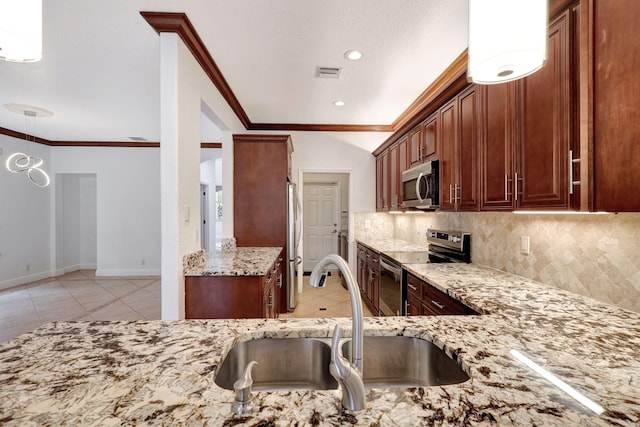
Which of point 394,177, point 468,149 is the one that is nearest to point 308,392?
point 468,149

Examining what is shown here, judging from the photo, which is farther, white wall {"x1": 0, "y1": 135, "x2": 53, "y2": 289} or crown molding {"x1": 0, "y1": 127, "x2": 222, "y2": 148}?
crown molding {"x1": 0, "y1": 127, "x2": 222, "y2": 148}

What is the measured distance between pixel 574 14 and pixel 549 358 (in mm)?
1491

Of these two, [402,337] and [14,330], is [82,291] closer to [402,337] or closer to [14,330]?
[14,330]

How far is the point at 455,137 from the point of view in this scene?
94.0 inches

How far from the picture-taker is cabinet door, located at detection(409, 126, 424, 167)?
3.13 m

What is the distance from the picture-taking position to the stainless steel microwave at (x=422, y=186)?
269 cm

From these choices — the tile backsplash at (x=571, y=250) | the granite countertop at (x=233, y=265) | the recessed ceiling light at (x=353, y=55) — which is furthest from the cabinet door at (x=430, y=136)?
the granite countertop at (x=233, y=265)

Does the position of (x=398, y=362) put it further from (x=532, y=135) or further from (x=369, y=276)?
(x=369, y=276)

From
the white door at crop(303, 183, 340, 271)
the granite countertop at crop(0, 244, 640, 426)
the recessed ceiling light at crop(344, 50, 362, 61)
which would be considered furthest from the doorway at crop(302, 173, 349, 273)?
the granite countertop at crop(0, 244, 640, 426)

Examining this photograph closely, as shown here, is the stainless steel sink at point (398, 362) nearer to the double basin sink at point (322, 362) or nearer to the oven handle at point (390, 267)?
the double basin sink at point (322, 362)

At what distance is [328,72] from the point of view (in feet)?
9.43

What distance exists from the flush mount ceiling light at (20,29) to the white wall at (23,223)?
5.81 meters

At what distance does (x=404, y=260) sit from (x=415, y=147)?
1312 mm

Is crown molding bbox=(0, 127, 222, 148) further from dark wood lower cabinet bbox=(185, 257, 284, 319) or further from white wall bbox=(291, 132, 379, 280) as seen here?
dark wood lower cabinet bbox=(185, 257, 284, 319)
